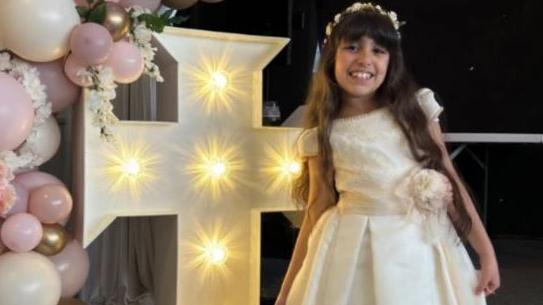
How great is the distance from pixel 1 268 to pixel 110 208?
323 millimetres

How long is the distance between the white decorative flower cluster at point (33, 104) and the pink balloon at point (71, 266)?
271 millimetres

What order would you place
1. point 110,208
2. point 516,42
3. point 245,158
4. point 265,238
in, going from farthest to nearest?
1. point 516,42
2. point 265,238
3. point 245,158
4. point 110,208

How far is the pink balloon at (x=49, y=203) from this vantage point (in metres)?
1.61

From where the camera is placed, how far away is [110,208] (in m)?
1.69

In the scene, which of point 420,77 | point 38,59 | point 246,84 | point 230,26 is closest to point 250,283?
point 246,84

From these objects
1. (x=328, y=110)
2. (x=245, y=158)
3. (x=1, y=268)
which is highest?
(x=328, y=110)

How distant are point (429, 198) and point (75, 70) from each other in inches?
39.4

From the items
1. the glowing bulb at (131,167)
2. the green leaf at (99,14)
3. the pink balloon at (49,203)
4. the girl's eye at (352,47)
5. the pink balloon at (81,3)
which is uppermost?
the pink balloon at (81,3)

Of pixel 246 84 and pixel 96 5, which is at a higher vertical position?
pixel 96 5

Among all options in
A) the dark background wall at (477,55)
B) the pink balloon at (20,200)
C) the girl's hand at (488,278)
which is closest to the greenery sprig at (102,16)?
the pink balloon at (20,200)

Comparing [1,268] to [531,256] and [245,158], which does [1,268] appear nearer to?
[245,158]

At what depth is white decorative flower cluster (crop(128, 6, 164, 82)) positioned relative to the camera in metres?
1.70

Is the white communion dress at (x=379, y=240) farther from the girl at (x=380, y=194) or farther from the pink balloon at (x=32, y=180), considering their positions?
the pink balloon at (x=32, y=180)

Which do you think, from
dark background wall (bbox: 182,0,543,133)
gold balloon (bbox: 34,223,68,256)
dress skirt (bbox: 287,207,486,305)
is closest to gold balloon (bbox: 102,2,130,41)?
gold balloon (bbox: 34,223,68,256)
